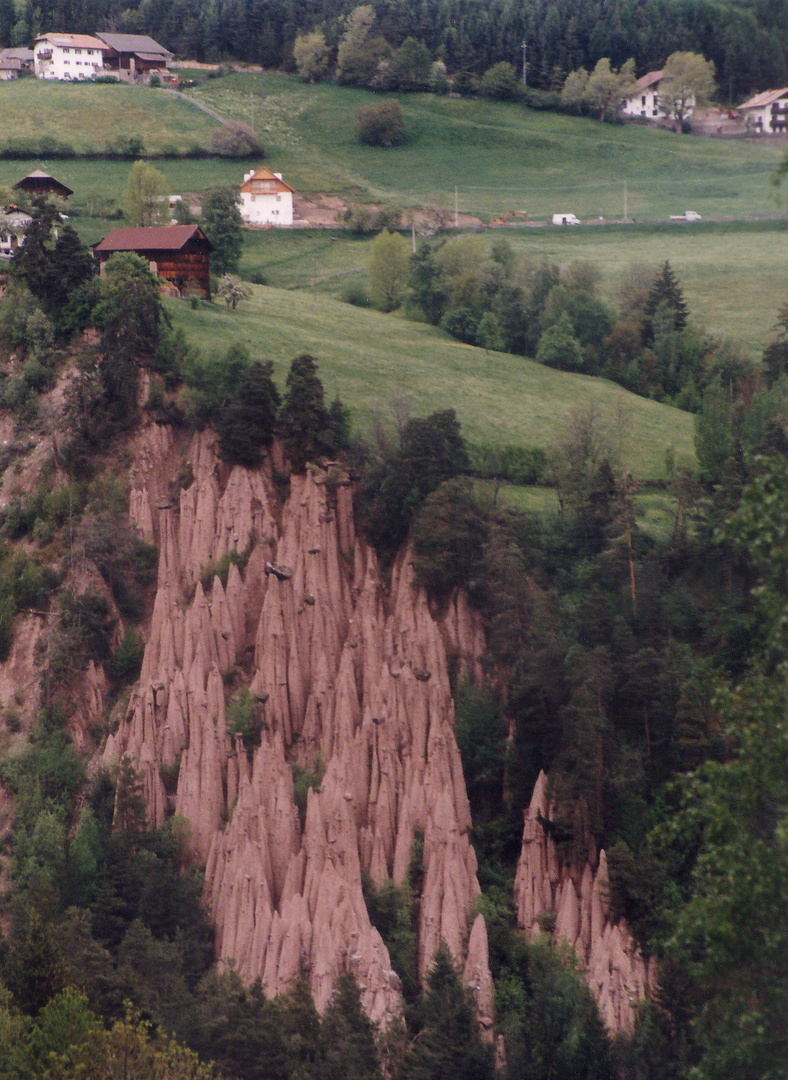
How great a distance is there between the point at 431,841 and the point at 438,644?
8.22 metres

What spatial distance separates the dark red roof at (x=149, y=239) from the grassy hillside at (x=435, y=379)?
3.61 meters

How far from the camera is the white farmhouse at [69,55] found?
124 meters

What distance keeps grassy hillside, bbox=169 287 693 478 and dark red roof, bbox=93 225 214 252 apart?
11.8ft

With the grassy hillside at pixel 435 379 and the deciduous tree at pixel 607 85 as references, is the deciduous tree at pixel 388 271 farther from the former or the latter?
the deciduous tree at pixel 607 85

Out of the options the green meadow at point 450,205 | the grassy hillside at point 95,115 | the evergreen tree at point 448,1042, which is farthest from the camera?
the grassy hillside at point 95,115

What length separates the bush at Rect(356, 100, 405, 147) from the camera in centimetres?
11800

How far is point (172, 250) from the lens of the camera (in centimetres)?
7650

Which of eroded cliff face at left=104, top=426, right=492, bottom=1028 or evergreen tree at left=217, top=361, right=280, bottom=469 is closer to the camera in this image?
eroded cliff face at left=104, top=426, right=492, bottom=1028

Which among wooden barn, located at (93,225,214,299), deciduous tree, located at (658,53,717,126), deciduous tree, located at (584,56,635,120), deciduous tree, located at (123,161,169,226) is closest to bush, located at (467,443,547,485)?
deciduous tree, located at (658,53,717,126)

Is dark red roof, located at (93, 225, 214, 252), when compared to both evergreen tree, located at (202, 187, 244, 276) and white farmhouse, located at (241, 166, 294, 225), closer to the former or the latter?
evergreen tree, located at (202, 187, 244, 276)

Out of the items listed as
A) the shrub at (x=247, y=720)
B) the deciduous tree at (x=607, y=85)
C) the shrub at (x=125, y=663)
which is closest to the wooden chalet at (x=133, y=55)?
the deciduous tree at (x=607, y=85)

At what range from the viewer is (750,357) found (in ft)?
257

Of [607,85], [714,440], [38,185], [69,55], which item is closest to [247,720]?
[714,440]

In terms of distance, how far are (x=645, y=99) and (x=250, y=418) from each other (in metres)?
43.9
